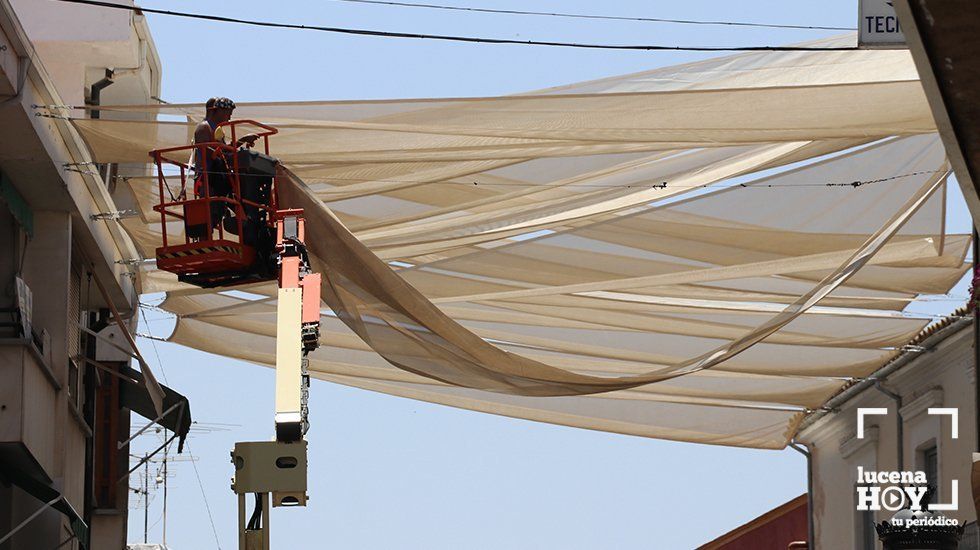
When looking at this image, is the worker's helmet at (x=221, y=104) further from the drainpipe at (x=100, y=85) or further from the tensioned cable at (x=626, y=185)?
the drainpipe at (x=100, y=85)

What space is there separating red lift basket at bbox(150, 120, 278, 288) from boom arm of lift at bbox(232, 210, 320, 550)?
50.6 inches

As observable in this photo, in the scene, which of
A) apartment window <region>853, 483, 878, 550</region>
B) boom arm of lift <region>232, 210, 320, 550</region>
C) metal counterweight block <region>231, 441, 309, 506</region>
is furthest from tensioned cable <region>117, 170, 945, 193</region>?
apartment window <region>853, 483, 878, 550</region>

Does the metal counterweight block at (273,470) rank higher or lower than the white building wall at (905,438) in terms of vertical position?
lower

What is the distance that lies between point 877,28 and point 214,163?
14.8 ft

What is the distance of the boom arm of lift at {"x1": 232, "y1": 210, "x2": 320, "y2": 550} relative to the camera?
7.12 metres

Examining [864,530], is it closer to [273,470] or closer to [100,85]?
[100,85]

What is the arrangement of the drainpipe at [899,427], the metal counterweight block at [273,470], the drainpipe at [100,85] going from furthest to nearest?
the drainpipe at [899,427] → the drainpipe at [100,85] → the metal counterweight block at [273,470]

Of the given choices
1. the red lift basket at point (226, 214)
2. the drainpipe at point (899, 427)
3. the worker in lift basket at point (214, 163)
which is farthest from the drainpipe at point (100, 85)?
the drainpipe at point (899, 427)

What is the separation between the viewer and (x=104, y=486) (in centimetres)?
1881

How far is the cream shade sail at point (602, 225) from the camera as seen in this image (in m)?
11.5

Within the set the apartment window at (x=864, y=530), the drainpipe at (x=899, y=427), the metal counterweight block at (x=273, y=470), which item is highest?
the drainpipe at (x=899, y=427)

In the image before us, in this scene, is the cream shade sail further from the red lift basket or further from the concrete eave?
the concrete eave

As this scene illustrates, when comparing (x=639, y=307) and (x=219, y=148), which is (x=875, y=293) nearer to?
(x=639, y=307)

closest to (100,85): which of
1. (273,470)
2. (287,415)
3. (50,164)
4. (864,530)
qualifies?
(50,164)
